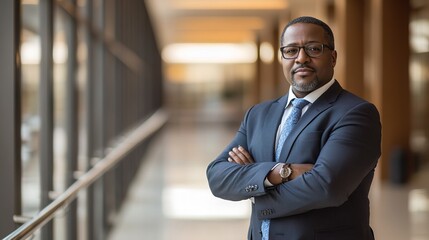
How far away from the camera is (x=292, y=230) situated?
239cm

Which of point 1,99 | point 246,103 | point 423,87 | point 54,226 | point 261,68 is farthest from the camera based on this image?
point 246,103

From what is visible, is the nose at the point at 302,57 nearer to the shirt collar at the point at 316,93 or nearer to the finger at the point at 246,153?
the shirt collar at the point at 316,93

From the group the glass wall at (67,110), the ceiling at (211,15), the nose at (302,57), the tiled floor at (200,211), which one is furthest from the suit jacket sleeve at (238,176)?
the ceiling at (211,15)

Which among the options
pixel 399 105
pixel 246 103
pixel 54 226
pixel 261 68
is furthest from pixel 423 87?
pixel 246 103

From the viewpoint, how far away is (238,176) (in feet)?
8.33

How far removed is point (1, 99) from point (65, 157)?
2580 millimetres

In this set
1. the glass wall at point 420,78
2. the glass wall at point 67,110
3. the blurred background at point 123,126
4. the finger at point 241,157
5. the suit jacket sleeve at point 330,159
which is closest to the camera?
the suit jacket sleeve at point 330,159

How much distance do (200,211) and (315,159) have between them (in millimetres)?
6977

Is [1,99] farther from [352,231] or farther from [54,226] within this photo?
[352,231]

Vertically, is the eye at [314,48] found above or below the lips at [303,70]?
above

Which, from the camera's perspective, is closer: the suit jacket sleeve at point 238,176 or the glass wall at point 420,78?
the suit jacket sleeve at point 238,176

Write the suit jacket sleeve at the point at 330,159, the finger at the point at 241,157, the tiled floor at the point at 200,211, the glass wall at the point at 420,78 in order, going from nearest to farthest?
the suit jacket sleeve at the point at 330,159 < the finger at the point at 241,157 < the tiled floor at the point at 200,211 < the glass wall at the point at 420,78

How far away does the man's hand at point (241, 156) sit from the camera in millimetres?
2623

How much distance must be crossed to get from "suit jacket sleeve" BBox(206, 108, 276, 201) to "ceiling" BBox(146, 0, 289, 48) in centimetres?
1625
